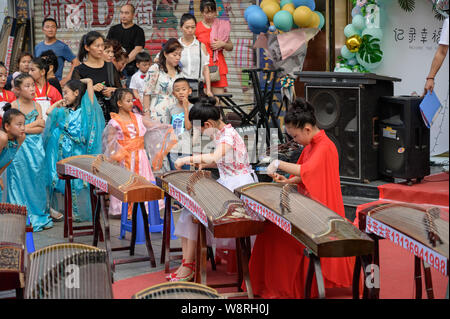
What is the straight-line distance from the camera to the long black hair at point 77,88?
6.94 meters

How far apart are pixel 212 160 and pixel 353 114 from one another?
2.19m

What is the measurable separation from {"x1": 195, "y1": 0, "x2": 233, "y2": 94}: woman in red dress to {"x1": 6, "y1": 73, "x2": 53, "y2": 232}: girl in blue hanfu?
95.3 inches

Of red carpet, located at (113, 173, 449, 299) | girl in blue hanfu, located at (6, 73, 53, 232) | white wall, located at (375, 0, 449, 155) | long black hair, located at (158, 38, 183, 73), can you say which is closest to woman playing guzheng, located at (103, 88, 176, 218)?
long black hair, located at (158, 38, 183, 73)

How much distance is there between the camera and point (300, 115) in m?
4.74

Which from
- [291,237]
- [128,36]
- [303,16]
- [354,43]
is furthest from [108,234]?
[128,36]

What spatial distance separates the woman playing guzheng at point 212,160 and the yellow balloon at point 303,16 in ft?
10.8

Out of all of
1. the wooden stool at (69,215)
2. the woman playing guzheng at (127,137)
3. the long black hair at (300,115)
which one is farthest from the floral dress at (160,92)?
the long black hair at (300,115)

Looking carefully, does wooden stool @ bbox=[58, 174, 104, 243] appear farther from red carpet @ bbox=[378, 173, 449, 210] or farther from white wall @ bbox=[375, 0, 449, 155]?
white wall @ bbox=[375, 0, 449, 155]

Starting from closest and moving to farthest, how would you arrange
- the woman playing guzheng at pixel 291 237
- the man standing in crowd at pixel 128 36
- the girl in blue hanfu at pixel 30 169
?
1. the woman playing guzheng at pixel 291 237
2. the girl in blue hanfu at pixel 30 169
3. the man standing in crowd at pixel 128 36

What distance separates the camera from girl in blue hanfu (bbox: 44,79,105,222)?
275 inches

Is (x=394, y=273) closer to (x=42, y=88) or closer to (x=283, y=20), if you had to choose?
(x=283, y=20)

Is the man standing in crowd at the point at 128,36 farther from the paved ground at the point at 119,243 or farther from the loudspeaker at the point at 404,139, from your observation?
the loudspeaker at the point at 404,139

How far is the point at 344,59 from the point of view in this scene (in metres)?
8.05

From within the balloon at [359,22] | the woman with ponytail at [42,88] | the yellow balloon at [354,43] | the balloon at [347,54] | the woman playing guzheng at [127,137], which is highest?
the balloon at [359,22]
